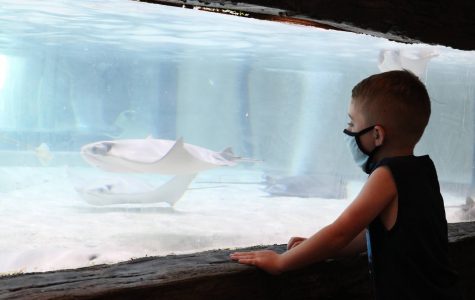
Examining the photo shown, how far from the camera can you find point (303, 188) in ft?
21.0

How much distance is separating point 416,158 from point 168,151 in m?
4.05

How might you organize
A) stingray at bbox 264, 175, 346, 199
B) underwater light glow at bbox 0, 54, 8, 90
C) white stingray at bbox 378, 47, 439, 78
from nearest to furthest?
1. white stingray at bbox 378, 47, 439, 78
2. stingray at bbox 264, 175, 346, 199
3. underwater light glow at bbox 0, 54, 8, 90

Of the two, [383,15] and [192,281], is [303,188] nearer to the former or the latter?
[383,15]

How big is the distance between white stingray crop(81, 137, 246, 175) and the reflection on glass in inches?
0.8

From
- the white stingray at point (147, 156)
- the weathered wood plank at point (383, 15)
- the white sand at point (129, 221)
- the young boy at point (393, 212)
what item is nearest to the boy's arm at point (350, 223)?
the young boy at point (393, 212)

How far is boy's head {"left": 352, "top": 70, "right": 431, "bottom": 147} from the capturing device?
3.67ft

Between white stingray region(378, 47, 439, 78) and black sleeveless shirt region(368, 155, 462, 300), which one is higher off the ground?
white stingray region(378, 47, 439, 78)

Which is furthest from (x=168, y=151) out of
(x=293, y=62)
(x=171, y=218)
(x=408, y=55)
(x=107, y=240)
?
(x=293, y=62)

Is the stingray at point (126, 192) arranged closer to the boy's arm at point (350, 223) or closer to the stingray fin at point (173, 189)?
the stingray fin at point (173, 189)

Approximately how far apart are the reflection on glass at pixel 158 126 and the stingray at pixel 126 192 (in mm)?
16

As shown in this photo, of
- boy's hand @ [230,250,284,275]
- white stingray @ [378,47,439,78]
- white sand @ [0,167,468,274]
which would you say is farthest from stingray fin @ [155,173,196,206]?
boy's hand @ [230,250,284,275]

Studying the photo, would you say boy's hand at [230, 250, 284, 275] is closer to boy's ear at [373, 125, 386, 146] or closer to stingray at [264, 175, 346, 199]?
boy's ear at [373, 125, 386, 146]

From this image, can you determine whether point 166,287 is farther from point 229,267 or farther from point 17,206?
point 17,206

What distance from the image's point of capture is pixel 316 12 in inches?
52.1
